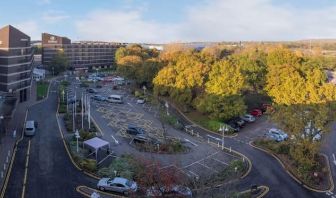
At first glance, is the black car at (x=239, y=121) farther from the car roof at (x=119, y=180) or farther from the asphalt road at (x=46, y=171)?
the car roof at (x=119, y=180)

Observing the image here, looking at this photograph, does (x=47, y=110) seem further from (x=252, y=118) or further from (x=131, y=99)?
(x=252, y=118)

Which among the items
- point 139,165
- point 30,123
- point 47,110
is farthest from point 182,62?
point 139,165

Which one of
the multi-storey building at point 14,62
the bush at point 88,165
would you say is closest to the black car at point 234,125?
the bush at point 88,165

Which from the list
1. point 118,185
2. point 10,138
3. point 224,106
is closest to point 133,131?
point 224,106

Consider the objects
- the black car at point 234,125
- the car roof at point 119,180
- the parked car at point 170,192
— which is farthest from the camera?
the black car at point 234,125

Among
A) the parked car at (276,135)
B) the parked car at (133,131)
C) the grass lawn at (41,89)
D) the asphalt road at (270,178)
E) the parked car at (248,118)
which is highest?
the grass lawn at (41,89)

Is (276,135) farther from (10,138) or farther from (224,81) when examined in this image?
(10,138)
